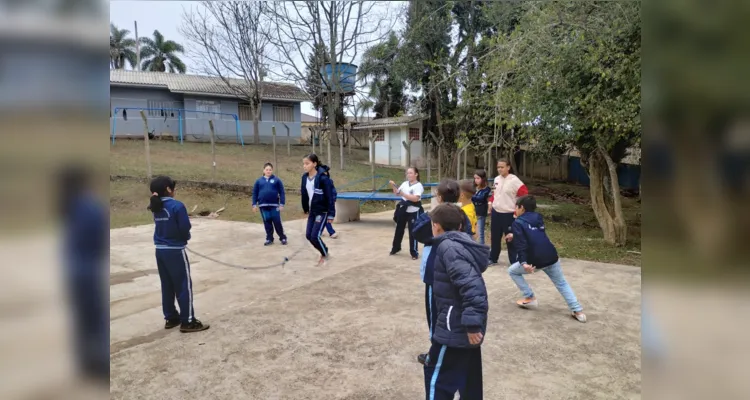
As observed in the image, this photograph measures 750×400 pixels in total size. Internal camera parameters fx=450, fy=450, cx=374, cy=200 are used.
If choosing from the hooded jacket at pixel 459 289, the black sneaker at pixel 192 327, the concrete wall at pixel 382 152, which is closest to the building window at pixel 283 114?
the concrete wall at pixel 382 152

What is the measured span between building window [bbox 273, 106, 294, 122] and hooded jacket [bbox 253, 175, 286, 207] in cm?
1911

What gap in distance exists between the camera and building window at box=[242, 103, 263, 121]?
25469 millimetres

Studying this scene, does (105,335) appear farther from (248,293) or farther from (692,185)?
(248,293)

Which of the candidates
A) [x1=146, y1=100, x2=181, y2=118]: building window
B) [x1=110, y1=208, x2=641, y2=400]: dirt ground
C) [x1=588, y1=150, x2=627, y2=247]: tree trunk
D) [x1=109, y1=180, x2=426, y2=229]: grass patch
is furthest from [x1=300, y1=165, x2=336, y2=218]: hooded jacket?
[x1=146, y1=100, x2=181, y2=118]: building window

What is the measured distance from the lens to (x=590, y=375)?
10.5 ft

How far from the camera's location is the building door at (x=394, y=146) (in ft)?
79.1

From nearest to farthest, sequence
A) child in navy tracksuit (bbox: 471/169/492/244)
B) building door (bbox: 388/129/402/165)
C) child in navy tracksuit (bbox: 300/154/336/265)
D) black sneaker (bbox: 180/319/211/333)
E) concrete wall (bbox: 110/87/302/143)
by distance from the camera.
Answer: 1. black sneaker (bbox: 180/319/211/333)
2. child in navy tracksuit (bbox: 300/154/336/265)
3. child in navy tracksuit (bbox: 471/169/492/244)
4. concrete wall (bbox: 110/87/302/143)
5. building door (bbox: 388/129/402/165)

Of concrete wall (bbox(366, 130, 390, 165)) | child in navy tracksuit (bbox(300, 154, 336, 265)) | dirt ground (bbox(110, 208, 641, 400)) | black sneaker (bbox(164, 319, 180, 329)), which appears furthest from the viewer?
concrete wall (bbox(366, 130, 390, 165))

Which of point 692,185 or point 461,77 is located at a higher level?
point 461,77

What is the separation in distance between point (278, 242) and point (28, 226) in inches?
298

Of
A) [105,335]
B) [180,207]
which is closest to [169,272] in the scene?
[180,207]

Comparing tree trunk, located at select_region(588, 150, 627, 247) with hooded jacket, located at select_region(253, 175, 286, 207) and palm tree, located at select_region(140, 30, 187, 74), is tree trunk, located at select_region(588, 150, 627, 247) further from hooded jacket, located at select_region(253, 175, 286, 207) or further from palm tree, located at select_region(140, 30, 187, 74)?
palm tree, located at select_region(140, 30, 187, 74)

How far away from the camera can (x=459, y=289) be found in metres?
2.38

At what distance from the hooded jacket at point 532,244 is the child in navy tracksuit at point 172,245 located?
2.99 metres
